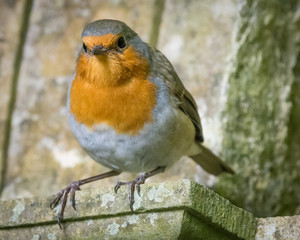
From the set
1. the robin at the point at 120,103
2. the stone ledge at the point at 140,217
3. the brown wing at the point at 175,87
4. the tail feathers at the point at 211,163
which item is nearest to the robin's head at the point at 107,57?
the robin at the point at 120,103

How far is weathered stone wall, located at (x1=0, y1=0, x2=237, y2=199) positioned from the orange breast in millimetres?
1191

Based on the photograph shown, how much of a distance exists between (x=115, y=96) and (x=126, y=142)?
0.79ft

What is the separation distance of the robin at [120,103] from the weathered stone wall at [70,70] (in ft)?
3.32

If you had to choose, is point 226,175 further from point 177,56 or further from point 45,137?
point 45,137

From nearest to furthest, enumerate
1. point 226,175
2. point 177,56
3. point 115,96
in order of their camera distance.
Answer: point 115,96 < point 226,175 < point 177,56

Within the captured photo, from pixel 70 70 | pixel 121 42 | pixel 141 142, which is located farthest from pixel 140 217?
pixel 70 70

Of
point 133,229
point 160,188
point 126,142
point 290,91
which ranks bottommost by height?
point 133,229

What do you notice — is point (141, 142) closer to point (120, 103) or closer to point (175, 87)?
point (120, 103)

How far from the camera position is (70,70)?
4.86 metres

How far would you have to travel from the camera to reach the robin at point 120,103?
10.6 feet

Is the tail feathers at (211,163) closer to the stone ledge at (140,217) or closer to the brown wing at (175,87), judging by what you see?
the brown wing at (175,87)

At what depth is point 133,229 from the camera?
261 centimetres

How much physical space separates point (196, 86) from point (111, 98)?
1.40 m

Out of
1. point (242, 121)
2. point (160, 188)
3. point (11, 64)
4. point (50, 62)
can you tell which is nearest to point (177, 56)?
point (242, 121)
